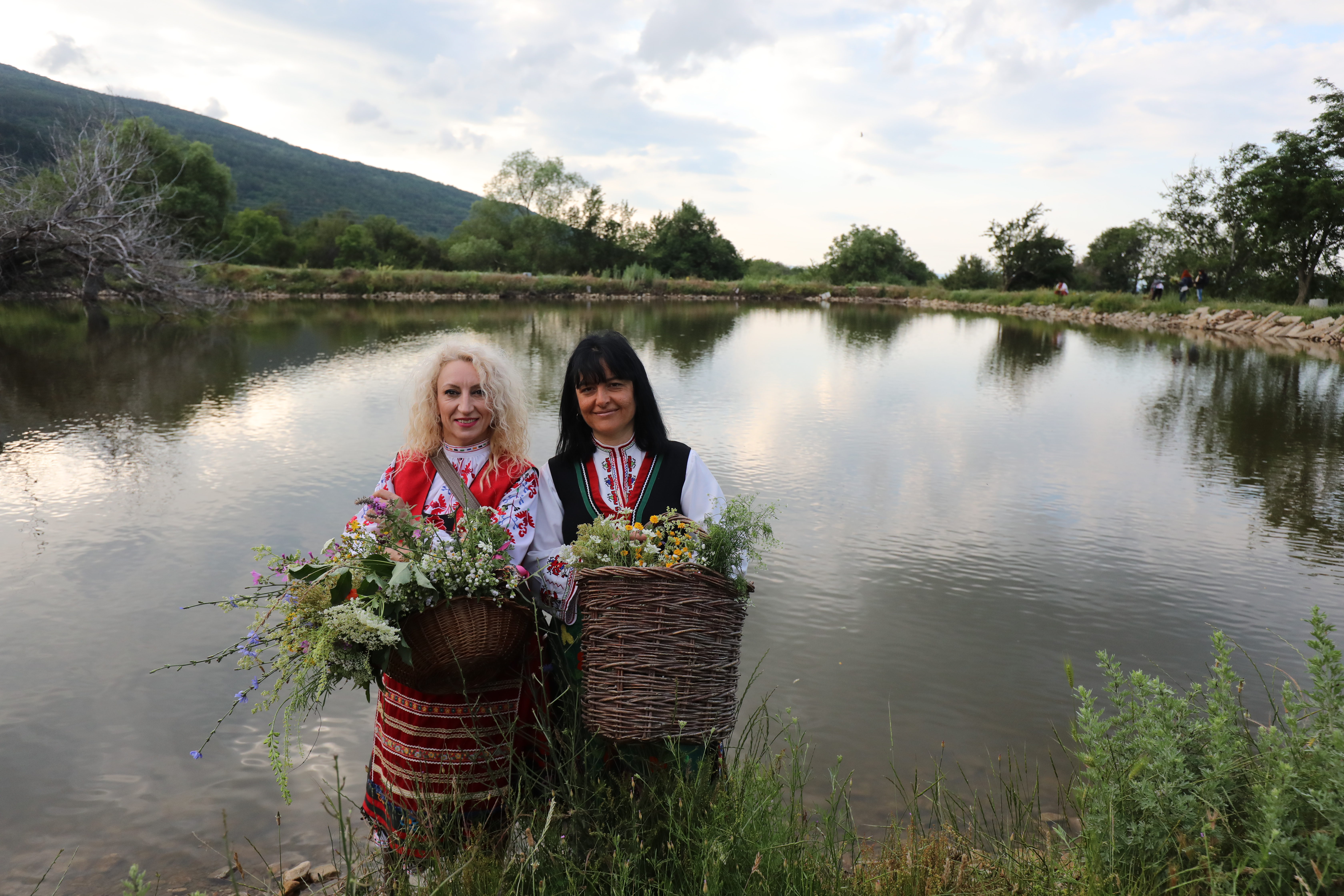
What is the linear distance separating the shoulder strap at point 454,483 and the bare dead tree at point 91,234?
19256 millimetres

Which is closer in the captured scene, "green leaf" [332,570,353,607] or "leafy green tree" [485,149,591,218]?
"green leaf" [332,570,353,607]

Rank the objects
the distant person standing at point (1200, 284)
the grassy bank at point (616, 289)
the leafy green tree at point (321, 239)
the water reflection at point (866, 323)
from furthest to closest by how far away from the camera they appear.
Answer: the leafy green tree at point (321, 239), the distant person standing at point (1200, 284), the grassy bank at point (616, 289), the water reflection at point (866, 323)

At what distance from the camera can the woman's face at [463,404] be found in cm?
271

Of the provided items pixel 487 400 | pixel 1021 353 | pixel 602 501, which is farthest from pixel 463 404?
pixel 1021 353

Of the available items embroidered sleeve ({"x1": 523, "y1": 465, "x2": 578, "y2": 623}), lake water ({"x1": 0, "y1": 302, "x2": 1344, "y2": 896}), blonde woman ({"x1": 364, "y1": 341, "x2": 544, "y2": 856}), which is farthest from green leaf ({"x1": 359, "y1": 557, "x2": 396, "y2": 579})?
lake water ({"x1": 0, "y1": 302, "x2": 1344, "y2": 896})

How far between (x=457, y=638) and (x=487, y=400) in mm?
939

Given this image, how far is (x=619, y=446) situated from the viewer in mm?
2705

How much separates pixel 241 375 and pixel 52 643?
9651 millimetres

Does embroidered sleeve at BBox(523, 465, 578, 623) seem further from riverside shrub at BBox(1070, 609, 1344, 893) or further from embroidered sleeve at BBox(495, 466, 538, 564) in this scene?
riverside shrub at BBox(1070, 609, 1344, 893)

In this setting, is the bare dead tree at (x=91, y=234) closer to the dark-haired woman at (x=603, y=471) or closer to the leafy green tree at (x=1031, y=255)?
the dark-haired woman at (x=603, y=471)

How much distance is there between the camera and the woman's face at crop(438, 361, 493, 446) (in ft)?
8.87

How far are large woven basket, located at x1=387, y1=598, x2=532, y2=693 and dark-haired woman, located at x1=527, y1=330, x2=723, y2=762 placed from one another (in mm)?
480

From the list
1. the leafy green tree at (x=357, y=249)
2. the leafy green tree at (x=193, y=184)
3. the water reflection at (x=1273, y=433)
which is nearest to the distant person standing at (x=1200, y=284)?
the water reflection at (x=1273, y=433)

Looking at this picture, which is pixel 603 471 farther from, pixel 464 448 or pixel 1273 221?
pixel 1273 221
